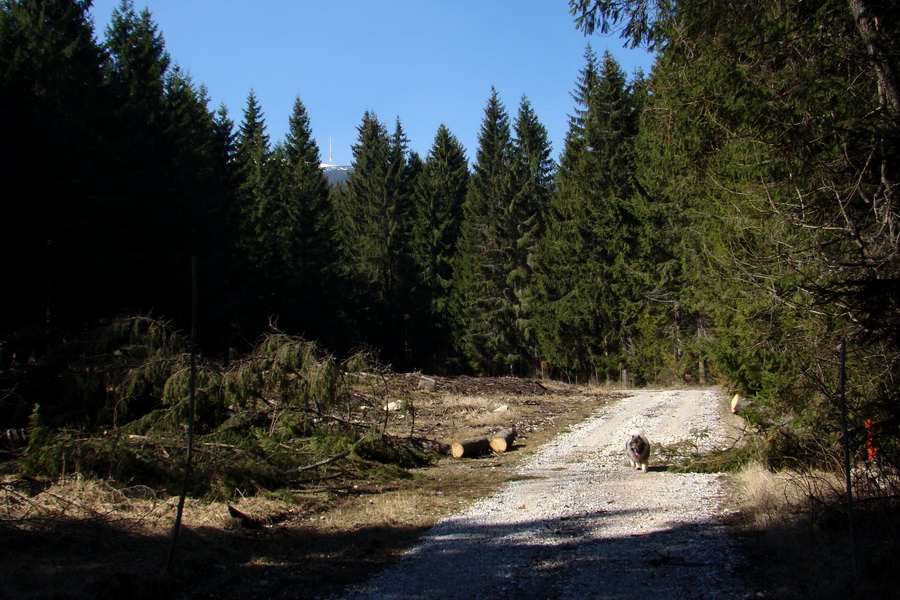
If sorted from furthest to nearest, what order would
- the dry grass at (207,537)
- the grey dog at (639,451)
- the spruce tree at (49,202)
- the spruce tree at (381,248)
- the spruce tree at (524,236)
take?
the spruce tree at (381,248) < the spruce tree at (524,236) < the spruce tree at (49,202) < the grey dog at (639,451) < the dry grass at (207,537)

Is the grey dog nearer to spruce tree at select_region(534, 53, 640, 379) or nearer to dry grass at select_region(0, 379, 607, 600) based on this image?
dry grass at select_region(0, 379, 607, 600)

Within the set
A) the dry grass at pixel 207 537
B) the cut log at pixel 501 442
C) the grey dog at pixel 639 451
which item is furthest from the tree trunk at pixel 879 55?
the cut log at pixel 501 442

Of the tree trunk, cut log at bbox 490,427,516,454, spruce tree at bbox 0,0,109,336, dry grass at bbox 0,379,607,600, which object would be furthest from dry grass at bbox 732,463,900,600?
spruce tree at bbox 0,0,109,336

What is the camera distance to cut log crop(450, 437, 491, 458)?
12.8 meters

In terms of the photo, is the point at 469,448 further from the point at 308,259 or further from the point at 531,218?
the point at 531,218

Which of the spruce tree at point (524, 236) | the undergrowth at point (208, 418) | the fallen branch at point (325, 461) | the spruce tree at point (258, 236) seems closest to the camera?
the undergrowth at point (208, 418)

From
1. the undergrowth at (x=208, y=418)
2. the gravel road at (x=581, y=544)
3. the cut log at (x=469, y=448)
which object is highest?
the undergrowth at (x=208, y=418)

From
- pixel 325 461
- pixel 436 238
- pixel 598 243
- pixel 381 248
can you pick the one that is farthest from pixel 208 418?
pixel 436 238

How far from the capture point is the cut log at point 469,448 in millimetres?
12836

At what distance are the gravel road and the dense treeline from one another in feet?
6.23

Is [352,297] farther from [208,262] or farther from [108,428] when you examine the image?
[108,428]

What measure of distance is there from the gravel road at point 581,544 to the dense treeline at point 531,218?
6.23 feet

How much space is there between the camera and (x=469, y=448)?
42.4 feet

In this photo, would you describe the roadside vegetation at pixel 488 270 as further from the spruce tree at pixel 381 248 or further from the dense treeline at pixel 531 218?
the spruce tree at pixel 381 248
